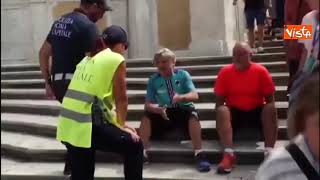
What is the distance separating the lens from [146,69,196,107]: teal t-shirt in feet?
17.3

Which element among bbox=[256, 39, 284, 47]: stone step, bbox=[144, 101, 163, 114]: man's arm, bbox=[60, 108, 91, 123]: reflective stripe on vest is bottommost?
bbox=[144, 101, 163, 114]: man's arm

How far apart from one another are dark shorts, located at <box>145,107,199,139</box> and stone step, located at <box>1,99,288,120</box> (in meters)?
0.53

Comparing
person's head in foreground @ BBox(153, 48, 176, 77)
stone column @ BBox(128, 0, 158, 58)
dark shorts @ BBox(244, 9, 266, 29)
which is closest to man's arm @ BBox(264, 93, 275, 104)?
person's head in foreground @ BBox(153, 48, 176, 77)

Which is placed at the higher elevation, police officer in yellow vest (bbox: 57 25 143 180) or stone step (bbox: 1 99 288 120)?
police officer in yellow vest (bbox: 57 25 143 180)

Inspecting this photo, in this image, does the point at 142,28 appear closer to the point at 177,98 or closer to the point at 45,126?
the point at 45,126

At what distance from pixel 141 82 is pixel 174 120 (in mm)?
1900

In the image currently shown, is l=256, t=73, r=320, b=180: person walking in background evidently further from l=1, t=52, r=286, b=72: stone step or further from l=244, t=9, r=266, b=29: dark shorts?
l=244, t=9, r=266, b=29: dark shorts

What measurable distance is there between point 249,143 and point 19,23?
793 cm

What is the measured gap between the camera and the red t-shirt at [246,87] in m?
5.02

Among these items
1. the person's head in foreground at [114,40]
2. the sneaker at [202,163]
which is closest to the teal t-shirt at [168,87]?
the sneaker at [202,163]

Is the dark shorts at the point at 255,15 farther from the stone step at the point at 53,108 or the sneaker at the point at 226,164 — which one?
the sneaker at the point at 226,164

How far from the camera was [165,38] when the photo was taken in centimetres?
1019

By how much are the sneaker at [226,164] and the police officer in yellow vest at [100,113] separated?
1320 millimetres

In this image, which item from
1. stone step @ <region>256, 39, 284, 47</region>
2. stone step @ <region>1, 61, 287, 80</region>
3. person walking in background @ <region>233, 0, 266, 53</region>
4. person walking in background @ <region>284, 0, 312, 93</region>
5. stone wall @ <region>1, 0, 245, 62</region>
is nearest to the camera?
person walking in background @ <region>284, 0, 312, 93</region>
